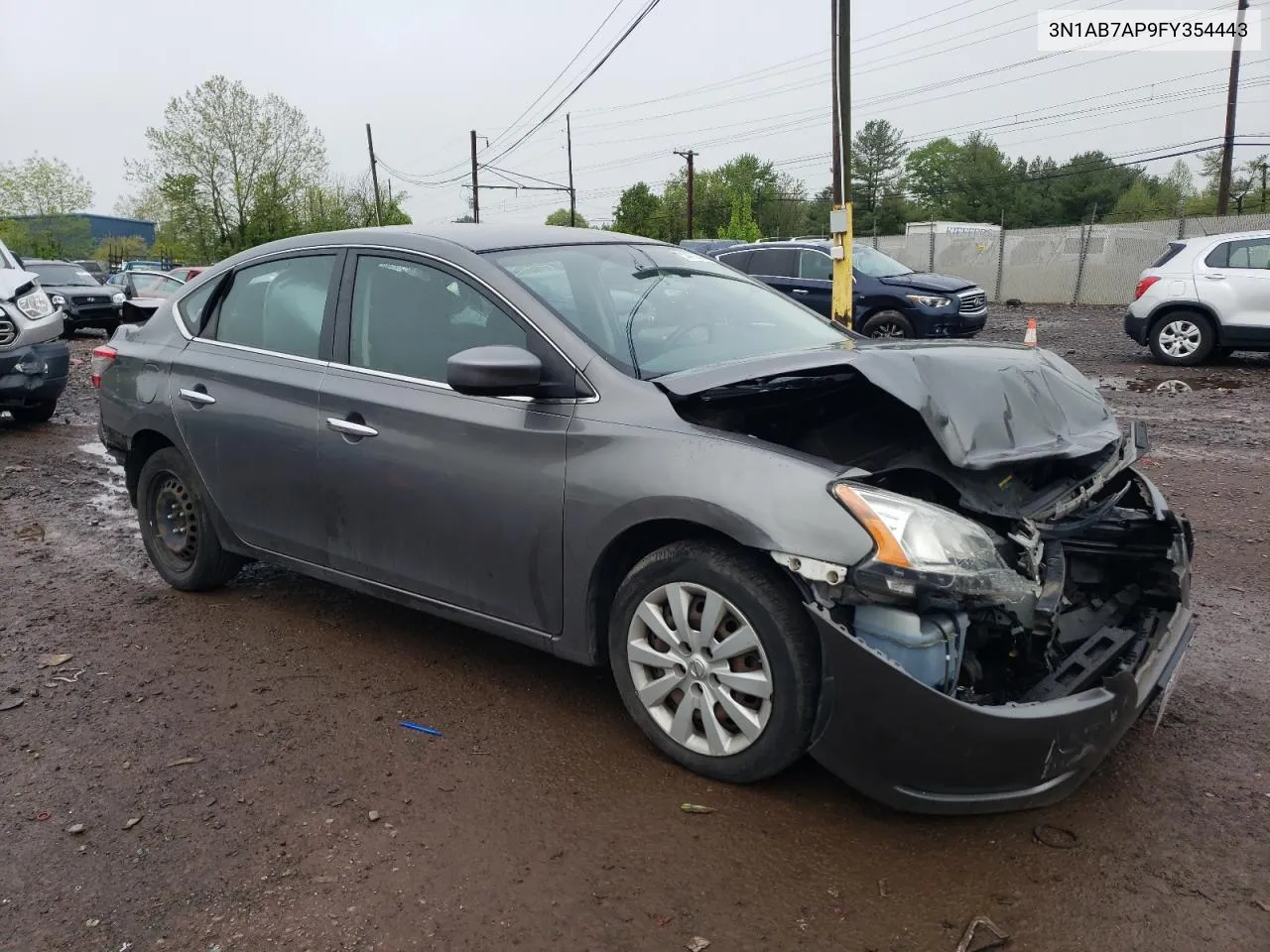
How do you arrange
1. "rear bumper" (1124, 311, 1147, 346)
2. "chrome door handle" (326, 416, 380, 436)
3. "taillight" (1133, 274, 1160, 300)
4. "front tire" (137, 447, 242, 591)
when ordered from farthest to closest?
"rear bumper" (1124, 311, 1147, 346) → "taillight" (1133, 274, 1160, 300) → "front tire" (137, 447, 242, 591) → "chrome door handle" (326, 416, 380, 436)

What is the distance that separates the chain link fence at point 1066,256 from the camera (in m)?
25.7

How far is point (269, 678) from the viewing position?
3963 millimetres

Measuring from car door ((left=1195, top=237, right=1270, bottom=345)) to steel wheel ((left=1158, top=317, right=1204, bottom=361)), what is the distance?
1.12 feet

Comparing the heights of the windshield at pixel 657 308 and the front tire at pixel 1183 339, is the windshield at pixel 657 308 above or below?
above

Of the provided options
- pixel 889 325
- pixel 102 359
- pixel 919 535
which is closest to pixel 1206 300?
pixel 889 325

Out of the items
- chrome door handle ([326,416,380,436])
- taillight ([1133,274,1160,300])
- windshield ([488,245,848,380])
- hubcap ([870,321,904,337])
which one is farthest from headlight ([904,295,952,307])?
chrome door handle ([326,416,380,436])

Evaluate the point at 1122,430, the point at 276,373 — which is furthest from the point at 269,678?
the point at 1122,430

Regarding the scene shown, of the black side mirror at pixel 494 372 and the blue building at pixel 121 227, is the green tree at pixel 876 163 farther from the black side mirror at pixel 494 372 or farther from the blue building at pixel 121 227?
the black side mirror at pixel 494 372

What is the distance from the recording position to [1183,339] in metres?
12.9

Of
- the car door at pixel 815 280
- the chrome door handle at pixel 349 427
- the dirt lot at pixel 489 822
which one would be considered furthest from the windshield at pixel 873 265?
the chrome door handle at pixel 349 427

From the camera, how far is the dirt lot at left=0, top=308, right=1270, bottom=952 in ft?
8.14

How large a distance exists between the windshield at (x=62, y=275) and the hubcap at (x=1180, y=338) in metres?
21.2

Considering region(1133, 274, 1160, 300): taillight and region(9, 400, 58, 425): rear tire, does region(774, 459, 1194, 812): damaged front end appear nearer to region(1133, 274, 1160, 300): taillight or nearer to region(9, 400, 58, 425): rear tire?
region(9, 400, 58, 425): rear tire

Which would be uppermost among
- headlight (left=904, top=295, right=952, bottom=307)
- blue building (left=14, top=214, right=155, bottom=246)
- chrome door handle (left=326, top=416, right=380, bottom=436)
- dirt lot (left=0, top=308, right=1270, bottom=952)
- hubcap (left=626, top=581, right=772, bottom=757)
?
blue building (left=14, top=214, right=155, bottom=246)
